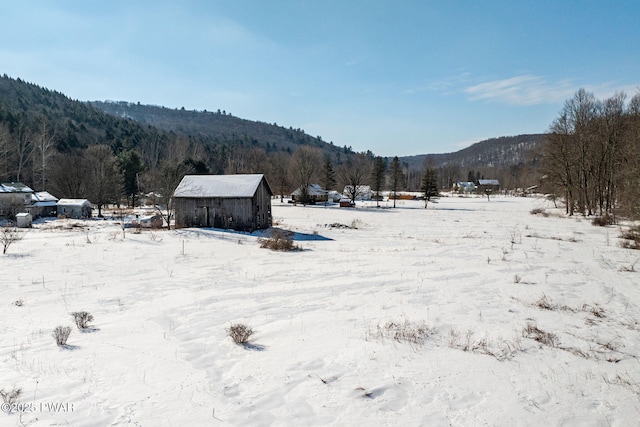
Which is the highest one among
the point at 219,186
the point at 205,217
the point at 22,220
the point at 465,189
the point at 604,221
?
the point at 465,189

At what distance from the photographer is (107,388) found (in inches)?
203

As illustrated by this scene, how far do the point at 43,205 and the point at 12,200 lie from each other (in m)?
4.86

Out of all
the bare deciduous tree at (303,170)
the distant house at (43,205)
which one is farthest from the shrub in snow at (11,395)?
the bare deciduous tree at (303,170)

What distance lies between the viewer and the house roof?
28.8 m

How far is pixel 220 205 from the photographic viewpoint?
2889cm

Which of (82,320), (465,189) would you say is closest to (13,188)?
(82,320)

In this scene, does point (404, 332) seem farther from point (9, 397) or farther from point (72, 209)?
point (72, 209)

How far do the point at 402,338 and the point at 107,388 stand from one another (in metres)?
5.07

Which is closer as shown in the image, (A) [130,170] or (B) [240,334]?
(B) [240,334]

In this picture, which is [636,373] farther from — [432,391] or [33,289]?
[33,289]

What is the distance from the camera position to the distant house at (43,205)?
4066 centimetres

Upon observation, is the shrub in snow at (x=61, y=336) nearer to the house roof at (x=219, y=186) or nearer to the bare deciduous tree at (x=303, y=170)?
the house roof at (x=219, y=186)

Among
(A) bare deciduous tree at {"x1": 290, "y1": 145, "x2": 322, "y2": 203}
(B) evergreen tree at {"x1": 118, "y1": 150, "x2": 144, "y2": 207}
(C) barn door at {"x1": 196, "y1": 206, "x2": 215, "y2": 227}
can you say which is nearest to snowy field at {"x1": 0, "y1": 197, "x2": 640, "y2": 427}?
(C) barn door at {"x1": 196, "y1": 206, "x2": 215, "y2": 227}

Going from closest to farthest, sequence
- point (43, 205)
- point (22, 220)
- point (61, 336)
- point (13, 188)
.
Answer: point (61, 336)
point (22, 220)
point (13, 188)
point (43, 205)
